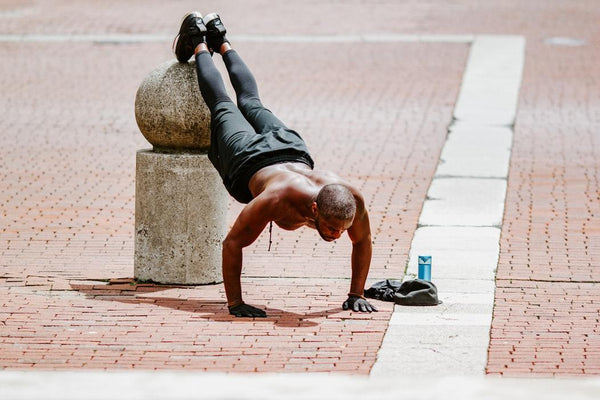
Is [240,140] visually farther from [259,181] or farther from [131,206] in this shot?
[131,206]

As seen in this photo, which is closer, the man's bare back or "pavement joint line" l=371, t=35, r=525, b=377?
"pavement joint line" l=371, t=35, r=525, b=377

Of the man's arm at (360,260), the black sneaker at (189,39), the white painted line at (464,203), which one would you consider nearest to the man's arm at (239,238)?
the man's arm at (360,260)

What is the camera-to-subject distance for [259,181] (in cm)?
821

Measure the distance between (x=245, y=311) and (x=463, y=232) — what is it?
3.11 meters

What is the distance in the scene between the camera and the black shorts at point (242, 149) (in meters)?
8.34

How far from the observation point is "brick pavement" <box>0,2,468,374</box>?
7375mm

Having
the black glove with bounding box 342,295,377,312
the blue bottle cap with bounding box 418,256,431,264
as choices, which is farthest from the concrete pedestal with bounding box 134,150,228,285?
the blue bottle cap with bounding box 418,256,431,264

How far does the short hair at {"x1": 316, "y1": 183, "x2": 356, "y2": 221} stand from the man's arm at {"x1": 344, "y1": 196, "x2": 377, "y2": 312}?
46 cm

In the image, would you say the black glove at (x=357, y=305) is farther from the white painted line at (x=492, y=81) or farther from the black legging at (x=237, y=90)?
the white painted line at (x=492, y=81)

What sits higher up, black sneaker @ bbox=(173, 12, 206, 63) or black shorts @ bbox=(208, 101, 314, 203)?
black sneaker @ bbox=(173, 12, 206, 63)

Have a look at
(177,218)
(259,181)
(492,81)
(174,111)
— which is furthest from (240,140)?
(492,81)

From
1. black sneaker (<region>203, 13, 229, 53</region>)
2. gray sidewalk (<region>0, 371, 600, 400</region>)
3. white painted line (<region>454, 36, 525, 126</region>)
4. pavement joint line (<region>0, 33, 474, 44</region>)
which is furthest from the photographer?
pavement joint line (<region>0, 33, 474, 44</region>)

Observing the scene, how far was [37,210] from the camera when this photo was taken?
11.4 metres

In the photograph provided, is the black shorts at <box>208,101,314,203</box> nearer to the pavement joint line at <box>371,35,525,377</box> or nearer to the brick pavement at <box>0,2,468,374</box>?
the brick pavement at <box>0,2,468,374</box>
